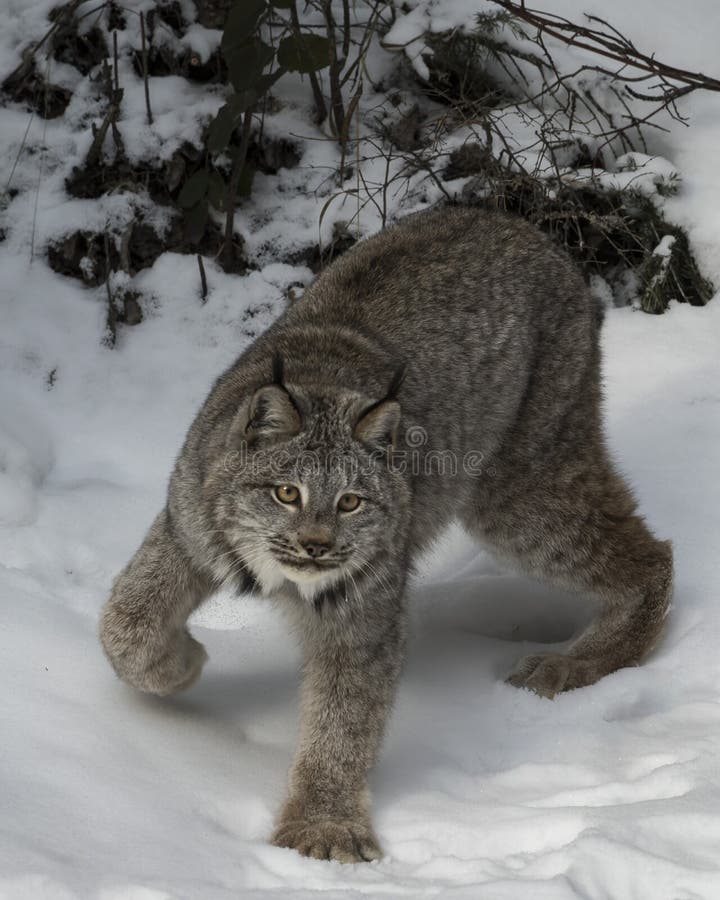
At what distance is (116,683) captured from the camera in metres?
4.57

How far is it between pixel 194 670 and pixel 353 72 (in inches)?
164

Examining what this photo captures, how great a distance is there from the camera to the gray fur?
4008mm

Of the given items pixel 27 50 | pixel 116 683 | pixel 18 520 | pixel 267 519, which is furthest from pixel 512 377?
pixel 27 50

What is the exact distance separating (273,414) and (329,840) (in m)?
1.28

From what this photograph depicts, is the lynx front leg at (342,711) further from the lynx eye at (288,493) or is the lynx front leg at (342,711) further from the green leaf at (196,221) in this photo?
the green leaf at (196,221)

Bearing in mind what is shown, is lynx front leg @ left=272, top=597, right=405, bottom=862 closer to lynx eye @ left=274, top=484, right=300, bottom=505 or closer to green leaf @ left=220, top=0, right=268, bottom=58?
lynx eye @ left=274, top=484, right=300, bottom=505

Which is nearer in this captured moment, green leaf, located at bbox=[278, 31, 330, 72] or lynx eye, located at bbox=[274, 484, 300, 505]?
lynx eye, located at bbox=[274, 484, 300, 505]

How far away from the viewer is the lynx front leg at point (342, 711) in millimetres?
4031

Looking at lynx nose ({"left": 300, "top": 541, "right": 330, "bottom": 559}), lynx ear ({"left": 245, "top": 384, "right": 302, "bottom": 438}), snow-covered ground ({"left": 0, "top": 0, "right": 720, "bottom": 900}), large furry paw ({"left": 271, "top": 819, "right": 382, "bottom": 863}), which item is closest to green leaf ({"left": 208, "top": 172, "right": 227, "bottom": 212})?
snow-covered ground ({"left": 0, "top": 0, "right": 720, "bottom": 900})

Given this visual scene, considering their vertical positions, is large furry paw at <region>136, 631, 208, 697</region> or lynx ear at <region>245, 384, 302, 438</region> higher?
lynx ear at <region>245, 384, 302, 438</region>

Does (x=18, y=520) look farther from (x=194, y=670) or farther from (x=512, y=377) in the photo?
(x=512, y=377)

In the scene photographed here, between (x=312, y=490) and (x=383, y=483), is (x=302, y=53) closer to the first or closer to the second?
(x=383, y=483)

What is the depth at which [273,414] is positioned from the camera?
13.1ft

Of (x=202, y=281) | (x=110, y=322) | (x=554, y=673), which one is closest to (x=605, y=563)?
(x=554, y=673)
